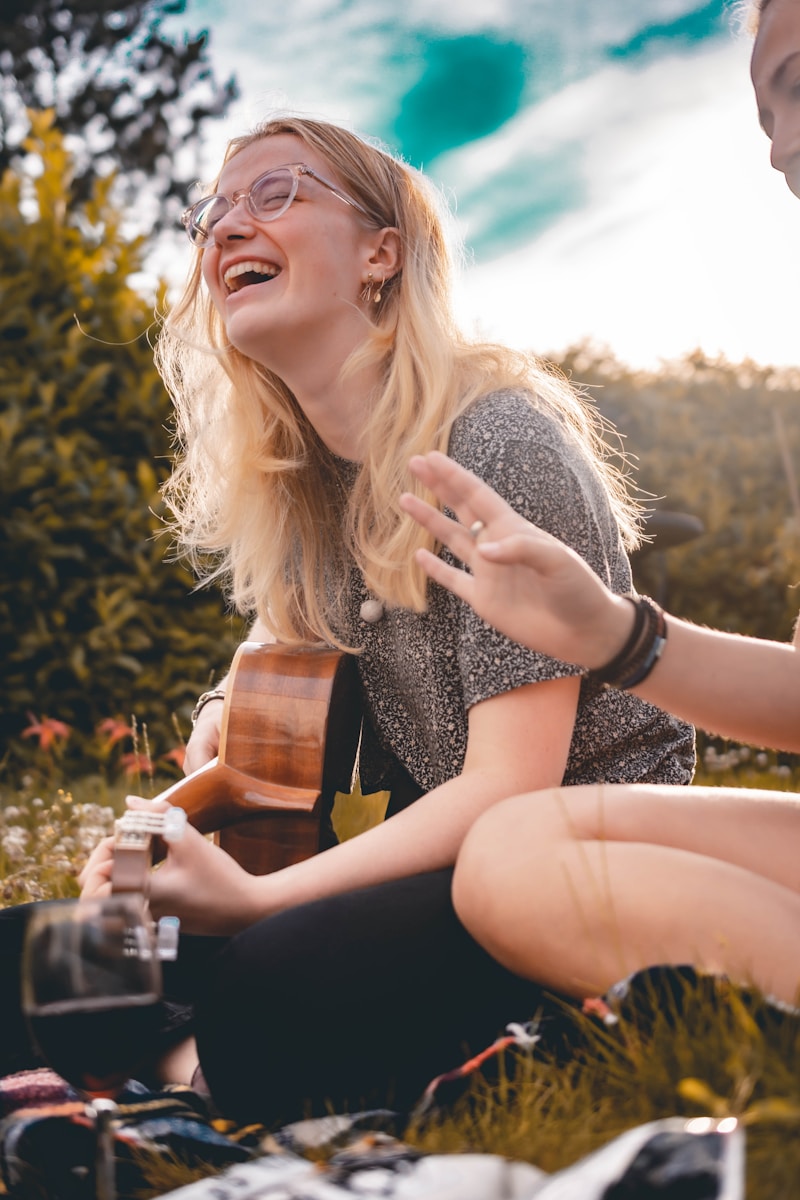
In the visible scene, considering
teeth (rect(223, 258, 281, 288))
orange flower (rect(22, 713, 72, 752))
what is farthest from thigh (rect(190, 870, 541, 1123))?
orange flower (rect(22, 713, 72, 752))

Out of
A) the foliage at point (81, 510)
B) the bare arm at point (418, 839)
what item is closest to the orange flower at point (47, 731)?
the foliage at point (81, 510)

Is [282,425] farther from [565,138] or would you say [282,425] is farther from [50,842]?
[565,138]

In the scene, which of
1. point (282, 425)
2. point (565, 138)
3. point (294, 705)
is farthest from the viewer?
point (565, 138)

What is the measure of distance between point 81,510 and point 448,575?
3.47 metres

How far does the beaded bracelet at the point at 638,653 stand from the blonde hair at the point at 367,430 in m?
0.72

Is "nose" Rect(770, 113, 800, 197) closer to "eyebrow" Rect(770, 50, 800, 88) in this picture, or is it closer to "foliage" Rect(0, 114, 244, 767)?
"eyebrow" Rect(770, 50, 800, 88)

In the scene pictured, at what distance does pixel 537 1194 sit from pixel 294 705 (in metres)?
1.39

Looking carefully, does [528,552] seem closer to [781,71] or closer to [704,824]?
[704,824]

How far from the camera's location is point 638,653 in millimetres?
1535

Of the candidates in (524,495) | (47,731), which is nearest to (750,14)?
(524,495)

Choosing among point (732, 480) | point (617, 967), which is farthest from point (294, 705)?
point (732, 480)

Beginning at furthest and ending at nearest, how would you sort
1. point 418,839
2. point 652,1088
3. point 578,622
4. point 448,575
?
point 418,839, point 448,575, point 578,622, point 652,1088

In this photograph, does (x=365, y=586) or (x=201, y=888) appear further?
(x=365, y=586)

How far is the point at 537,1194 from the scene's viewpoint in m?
1.15
